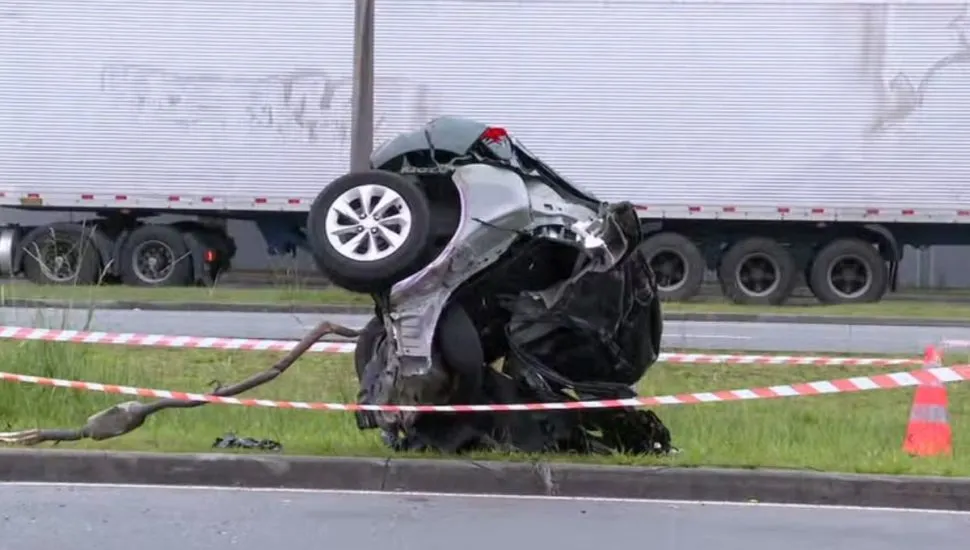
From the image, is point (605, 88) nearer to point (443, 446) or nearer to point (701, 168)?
point (701, 168)

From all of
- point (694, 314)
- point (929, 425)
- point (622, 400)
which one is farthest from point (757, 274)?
point (622, 400)

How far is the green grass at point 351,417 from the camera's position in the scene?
27.3ft

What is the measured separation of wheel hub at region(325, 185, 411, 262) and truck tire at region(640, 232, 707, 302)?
1542 centimetres

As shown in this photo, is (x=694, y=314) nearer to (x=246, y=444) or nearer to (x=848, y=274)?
(x=848, y=274)

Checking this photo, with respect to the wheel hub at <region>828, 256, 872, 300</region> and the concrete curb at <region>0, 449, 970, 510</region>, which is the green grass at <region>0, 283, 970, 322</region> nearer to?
the wheel hub at <region>828, 256, 872, 300</region>

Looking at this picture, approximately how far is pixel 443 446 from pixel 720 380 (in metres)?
4.18

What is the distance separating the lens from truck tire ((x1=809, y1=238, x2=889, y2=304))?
2330cm

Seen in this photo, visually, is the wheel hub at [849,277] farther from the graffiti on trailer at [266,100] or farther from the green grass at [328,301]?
the graffiti on trailer at [266,100]

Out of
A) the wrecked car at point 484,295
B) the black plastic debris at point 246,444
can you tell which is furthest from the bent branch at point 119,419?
the black plastic debris at point 246,444

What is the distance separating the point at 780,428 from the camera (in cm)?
962

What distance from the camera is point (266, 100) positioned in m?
23.8

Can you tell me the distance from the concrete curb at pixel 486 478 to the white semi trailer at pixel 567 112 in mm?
15628

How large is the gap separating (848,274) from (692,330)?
6.63 m

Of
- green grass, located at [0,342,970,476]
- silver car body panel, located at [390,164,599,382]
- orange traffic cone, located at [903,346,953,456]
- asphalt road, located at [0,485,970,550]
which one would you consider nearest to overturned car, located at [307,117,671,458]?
silver car body panel, located at [390,164,599,382]
